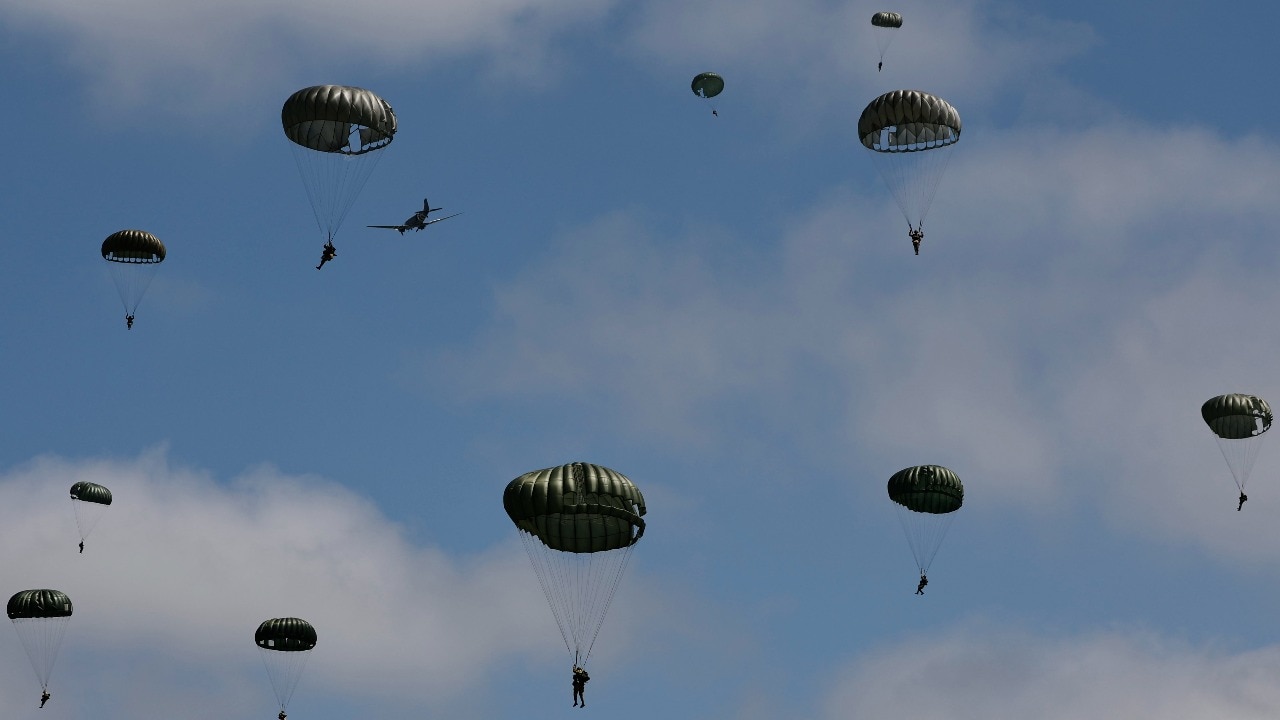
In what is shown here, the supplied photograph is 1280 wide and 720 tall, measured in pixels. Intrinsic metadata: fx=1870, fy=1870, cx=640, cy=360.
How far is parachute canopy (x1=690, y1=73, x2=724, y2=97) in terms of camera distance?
307 feet

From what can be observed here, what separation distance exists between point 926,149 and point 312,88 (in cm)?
2487

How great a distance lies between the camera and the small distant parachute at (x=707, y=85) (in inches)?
3684

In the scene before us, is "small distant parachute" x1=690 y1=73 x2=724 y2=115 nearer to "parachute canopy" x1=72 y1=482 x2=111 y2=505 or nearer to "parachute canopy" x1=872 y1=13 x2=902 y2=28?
"parachute canopy" x1=872 y1=13 x2=902 y2=28

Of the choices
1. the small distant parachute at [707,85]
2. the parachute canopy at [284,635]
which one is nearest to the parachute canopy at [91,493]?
the parachute canopy at [284,635]

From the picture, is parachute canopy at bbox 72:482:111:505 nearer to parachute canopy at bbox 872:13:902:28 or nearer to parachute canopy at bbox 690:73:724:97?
parachute canopy at bbox 690:73:724:97

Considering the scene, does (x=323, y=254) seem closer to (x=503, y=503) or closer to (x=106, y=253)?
(x=503, y=503)

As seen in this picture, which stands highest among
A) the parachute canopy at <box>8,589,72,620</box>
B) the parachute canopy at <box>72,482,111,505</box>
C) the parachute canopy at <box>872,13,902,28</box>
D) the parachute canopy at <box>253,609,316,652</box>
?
the parachute canopy at <box>872,13,902,28</box>

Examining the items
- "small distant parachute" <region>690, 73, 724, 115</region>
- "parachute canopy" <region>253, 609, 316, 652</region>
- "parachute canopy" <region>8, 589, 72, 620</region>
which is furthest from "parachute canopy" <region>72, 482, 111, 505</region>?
"small distant parachute" <region>690, 73, 724, 115</region>

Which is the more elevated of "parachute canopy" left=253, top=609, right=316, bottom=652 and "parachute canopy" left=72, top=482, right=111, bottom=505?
"parachute canopy" left=72, top=482, right=111, bottom=505

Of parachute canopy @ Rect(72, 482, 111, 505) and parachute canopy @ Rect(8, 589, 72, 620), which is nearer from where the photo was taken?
parachute canopy @ Rect(8, 589, 72, 620)

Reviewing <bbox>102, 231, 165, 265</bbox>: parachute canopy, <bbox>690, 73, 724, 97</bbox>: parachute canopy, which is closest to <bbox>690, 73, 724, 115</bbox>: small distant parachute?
<bbox>690, 73, 724, 97</bbox>: parachute canopy

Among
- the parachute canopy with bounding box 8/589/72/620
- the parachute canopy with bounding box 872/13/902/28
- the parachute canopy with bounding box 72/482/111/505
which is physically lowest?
the parachute canopy with bounding box 8/589/72/620

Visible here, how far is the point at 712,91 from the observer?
93.9 metres

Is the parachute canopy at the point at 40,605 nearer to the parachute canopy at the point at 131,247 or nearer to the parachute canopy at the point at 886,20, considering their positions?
the parachute canopy at the point at 131,247
